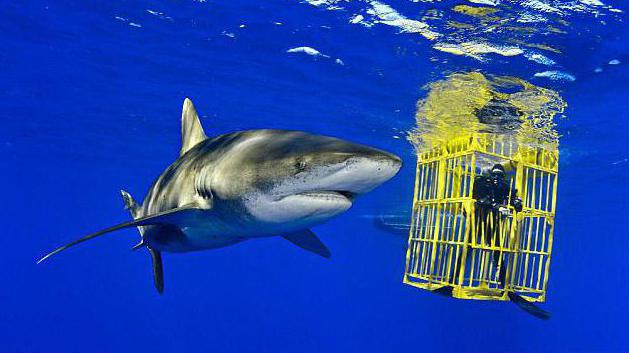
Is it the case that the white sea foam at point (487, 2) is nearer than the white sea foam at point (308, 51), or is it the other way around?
the white sea foam at point (487, 2)

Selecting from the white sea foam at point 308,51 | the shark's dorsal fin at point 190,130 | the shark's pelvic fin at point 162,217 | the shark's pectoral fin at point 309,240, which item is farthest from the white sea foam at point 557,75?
the shark's pelvic fin at point 162,217

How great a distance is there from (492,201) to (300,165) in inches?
285

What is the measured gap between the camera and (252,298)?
137 metres

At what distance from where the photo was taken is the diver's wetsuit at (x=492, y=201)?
9414mm

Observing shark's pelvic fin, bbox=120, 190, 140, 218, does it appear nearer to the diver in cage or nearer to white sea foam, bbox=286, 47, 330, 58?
the diver in cage

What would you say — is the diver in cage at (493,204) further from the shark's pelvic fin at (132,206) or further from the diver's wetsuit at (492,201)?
the shark's pelvic fin at (132,206)

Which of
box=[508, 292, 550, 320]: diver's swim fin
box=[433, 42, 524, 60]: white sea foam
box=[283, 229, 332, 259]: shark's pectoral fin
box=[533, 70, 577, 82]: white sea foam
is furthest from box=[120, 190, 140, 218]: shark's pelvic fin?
box=[533, 70, 577, 82]: white sea foam

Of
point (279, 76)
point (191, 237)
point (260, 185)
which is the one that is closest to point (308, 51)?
point (279, 76)

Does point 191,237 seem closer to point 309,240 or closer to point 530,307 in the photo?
point 309,240

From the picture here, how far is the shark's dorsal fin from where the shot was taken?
20.7ft

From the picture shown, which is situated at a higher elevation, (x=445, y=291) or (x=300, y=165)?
(x=300, y=165)

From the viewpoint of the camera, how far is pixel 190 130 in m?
6.49

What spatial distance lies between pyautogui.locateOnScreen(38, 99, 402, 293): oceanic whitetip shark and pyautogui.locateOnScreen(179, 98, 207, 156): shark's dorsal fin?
0.71 meters

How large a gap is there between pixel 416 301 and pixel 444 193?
8337 cm
